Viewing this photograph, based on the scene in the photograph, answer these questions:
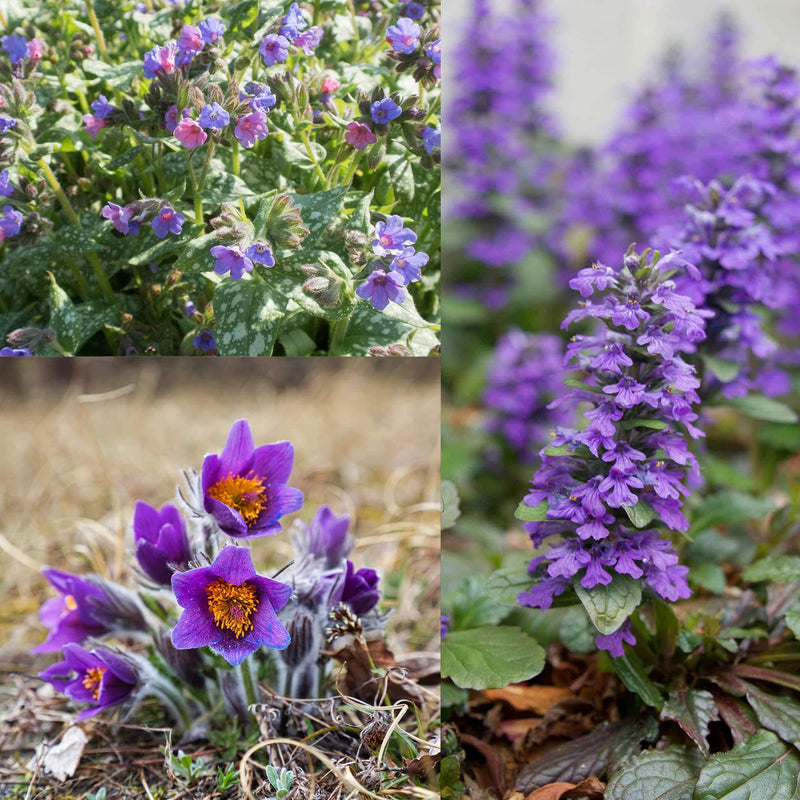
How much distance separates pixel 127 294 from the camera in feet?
5.67

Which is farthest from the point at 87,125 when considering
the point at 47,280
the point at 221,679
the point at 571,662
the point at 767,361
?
the point at 767,361

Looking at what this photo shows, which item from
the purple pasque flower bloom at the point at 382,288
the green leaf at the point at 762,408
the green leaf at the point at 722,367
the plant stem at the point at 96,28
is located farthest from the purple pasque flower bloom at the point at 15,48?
the green leaf at the point at 762,408

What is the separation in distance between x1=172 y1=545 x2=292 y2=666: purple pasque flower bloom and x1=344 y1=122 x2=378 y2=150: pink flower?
0.71 m

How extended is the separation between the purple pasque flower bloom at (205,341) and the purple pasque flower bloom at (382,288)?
346 mm

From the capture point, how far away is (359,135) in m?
1.40

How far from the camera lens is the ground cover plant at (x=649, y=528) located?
1318mm

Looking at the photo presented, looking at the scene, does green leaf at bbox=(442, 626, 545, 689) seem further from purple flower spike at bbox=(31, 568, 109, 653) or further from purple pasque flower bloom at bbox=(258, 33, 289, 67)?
purple pasque flower bloom at bbox=(258, 33, 289, 67)

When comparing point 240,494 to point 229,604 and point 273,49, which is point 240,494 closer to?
point 229,604

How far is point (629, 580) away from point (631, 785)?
32 centimetres

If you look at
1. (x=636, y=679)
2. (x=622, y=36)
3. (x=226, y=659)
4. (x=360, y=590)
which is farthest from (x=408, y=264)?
(x=622, y=36)

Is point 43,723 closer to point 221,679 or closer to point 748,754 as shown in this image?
point 221,679

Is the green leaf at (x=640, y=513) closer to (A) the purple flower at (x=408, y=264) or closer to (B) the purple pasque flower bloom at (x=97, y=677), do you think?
(A) the purple flower at (x=408, y=264)

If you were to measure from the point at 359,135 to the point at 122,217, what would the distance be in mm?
437

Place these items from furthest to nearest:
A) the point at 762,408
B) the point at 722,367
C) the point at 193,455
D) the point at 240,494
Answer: the point at 193,455, the point at 762,408, the point at 722,367, the point at 240,494
